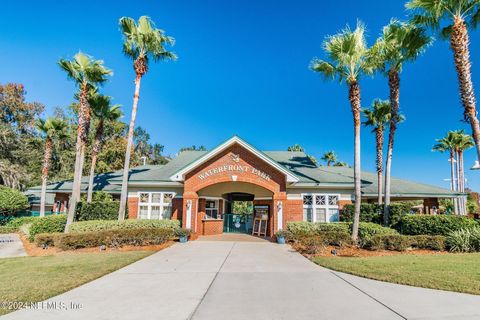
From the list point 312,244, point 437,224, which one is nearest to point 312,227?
point 312,244

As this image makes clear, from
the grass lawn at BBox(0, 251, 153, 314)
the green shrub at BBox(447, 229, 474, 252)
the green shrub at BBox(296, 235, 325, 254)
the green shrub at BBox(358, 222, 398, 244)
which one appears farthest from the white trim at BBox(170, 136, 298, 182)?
the green shrub at BBox(447, 229, 474, 252)

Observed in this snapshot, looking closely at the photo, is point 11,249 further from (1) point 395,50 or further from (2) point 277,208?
(1) point 395,50

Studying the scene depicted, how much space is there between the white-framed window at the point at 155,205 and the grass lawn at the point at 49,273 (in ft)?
25.6

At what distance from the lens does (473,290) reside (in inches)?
258

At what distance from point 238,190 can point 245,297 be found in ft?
50.3

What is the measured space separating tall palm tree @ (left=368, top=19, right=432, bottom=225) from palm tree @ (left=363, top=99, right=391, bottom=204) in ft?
11.4

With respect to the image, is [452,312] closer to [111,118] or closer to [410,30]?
[410,30]

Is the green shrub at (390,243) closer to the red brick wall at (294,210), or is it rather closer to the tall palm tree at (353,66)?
the tall palm tree at (353,66)

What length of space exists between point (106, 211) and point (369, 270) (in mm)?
15713

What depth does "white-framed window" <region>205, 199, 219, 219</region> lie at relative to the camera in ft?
65.5

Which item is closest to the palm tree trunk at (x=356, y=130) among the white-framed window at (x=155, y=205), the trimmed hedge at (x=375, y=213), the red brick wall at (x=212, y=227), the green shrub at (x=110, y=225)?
the trimmed hedge at (x=375, y=213)

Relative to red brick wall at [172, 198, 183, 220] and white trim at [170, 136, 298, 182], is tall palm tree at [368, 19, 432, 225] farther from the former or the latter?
red brick wall at [172, 198, 183, 220]

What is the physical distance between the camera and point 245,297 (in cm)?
633

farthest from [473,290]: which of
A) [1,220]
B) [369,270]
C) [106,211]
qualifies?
[1,220]
